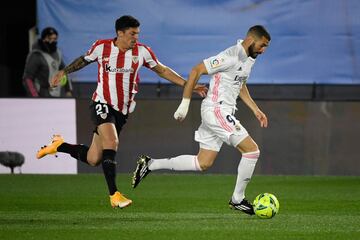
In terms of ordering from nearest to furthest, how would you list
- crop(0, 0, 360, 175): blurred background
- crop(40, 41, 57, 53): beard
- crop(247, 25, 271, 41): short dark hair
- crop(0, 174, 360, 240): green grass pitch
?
crop(0, 174, 360, 240): green grass pitch → crop(247, 25, 271, 41): short dark hair → crop(0, 0, 360, 175): blurred background → crop(40, 41, 57, 53): beard

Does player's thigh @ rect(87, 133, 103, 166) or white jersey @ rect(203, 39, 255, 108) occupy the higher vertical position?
white jersey @ rect(203, 39, 255, 108)

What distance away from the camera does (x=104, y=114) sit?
10.7 m

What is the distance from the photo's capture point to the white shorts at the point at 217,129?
1020 centimetres

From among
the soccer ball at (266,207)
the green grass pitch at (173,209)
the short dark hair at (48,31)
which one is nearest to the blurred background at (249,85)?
the short dark hair at (48,31)

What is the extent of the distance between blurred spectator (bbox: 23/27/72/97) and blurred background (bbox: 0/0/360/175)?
0.79 feet

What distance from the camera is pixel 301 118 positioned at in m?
15.5

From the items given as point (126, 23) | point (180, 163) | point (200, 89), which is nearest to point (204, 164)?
point (180, 163)

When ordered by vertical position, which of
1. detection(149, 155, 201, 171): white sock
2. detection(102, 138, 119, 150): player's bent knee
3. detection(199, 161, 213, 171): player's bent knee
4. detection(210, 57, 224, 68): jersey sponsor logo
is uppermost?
detection(210, 57, 224, 68): jersey sponsor logo

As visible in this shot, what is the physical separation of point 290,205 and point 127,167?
466cm

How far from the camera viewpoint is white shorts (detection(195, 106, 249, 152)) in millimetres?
10195

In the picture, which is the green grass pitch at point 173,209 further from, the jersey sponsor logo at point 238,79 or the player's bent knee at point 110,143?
the jersey sponsor logo at point 238,79

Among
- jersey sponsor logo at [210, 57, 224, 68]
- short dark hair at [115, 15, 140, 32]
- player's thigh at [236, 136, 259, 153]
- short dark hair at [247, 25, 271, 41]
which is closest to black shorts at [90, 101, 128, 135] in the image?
short dark hair at [115, 15, 140, 32]

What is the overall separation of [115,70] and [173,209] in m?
1.51

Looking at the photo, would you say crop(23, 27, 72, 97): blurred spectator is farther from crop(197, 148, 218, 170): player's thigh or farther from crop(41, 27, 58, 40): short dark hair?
crop(197, 148, 218, 170): player's thigh
